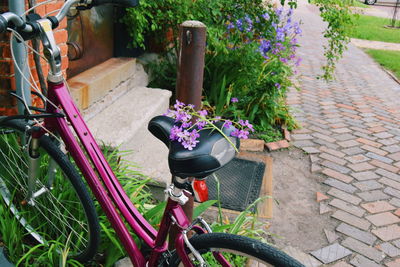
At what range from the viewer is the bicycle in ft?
5.15

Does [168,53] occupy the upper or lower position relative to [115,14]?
lower

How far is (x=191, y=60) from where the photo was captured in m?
2.05

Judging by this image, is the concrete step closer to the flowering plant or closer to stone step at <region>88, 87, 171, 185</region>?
stone step at <region>88, 87, 171, 185</region>

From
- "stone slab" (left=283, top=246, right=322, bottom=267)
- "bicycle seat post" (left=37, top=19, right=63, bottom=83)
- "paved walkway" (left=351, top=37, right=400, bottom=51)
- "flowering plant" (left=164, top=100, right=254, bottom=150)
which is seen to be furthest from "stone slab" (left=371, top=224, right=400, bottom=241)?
"paved walkway" (left=351, top=37, right=400, bottom=51)

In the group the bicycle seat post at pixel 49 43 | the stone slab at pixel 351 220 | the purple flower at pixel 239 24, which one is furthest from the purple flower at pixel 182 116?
the purple flower at pixel 239 24

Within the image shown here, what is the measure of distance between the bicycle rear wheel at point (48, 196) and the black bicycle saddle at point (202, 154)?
0.71 m

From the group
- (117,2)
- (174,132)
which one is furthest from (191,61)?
(174,132)

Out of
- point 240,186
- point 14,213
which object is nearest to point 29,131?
point 14,213

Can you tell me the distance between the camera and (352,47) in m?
10.5

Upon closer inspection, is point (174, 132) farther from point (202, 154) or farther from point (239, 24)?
point (239, 24)

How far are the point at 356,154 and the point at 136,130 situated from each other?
2.31 metres

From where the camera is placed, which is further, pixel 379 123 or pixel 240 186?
pixel 379 123

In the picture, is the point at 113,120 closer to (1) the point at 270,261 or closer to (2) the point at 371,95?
(1) the point at 270,261

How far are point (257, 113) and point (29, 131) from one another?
3.05 meters
